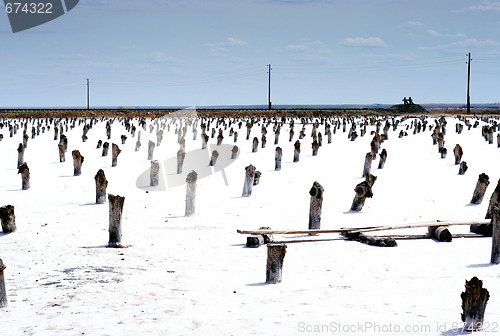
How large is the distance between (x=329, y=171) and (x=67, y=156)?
42.4ft

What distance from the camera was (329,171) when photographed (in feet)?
74.5

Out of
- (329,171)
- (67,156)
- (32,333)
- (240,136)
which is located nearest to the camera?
(32,333)

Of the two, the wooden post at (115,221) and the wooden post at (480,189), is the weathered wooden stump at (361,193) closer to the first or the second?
the wooden post at (480,189)

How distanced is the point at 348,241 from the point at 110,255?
444cm

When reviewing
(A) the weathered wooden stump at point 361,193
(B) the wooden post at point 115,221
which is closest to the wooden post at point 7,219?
(B) the wooden post at point 115,221

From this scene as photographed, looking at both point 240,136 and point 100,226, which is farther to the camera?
point 240,136

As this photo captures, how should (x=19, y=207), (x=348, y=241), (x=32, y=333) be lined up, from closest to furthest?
(x=32, y=333), (x=348, y=241), (x=19, y=207)

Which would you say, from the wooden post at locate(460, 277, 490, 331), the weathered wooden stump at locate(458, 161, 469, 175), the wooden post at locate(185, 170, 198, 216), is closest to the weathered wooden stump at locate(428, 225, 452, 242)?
the wooden post at locate(460, 277, 490, 331)

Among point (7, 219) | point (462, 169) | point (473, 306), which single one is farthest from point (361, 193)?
point (473, 306)

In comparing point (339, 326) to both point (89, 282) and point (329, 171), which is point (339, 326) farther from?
point (329, 171)

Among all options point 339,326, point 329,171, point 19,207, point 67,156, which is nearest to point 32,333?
point 339,326

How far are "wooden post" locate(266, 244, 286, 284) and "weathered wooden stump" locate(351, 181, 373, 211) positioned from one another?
6.23m

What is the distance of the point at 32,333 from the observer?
6883 mm

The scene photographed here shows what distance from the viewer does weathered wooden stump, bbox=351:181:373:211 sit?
1471 centimetres
